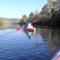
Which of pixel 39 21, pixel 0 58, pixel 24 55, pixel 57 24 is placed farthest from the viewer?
pixel 39 21

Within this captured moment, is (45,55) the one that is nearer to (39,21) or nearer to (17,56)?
(17,56)

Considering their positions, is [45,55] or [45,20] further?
[45,20]

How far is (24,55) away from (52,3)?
267ft

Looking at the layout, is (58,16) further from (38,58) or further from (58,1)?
(38,58)

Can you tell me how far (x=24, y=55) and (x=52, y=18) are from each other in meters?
72.0

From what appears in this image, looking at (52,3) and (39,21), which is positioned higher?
(52,3)

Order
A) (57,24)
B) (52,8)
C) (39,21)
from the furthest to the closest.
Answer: (39,21), (52,8), (57,24)

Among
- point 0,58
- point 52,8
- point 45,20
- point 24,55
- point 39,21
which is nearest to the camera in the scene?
point 0,58

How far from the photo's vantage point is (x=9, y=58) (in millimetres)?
21922

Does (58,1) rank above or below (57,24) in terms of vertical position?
above

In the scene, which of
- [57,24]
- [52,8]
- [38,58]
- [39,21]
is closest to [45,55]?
[38,58]

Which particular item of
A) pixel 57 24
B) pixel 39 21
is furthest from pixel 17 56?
pixel 39 21

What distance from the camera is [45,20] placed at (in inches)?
4230

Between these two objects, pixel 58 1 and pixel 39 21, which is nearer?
pixel 58 1
